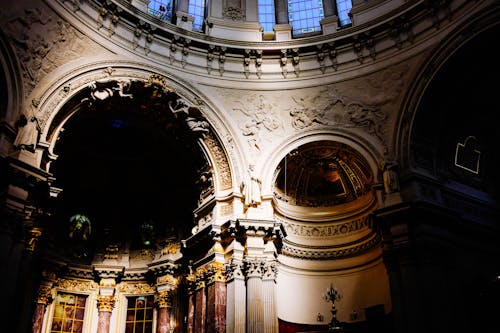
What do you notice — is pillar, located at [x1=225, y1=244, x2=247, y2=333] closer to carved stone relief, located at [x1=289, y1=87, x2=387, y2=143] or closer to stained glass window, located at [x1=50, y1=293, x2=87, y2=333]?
carved stone relief, located at [x1=289, y1=87, x2=387, y2=143]

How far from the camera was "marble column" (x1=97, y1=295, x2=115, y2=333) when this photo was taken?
20375 millimetres

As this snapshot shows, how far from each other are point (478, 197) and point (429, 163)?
2305mm

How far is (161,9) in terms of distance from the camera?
20.7 metres

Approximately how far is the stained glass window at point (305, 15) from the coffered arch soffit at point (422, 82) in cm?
589

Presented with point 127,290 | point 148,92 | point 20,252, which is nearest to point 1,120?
point 20,252

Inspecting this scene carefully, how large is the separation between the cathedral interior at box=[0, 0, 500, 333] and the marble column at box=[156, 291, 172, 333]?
0.42 ft

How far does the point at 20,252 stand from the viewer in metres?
13.2

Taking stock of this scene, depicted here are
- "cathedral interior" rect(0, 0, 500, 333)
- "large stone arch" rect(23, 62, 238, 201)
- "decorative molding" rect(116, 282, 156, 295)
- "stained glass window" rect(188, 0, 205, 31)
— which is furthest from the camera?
"decorative molding" rect(116, 282, 156, 295)

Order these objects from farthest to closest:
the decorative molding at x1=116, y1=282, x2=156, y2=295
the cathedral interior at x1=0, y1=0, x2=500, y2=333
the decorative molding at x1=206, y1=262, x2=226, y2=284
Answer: the decorative molding at x1=116, y1=282, x2=156, y2=295
the decorative molding at x1=206, y1=262, x2=226, y2=284
the cathedral interior at x1=0, y1=0, x2=500, y2=333

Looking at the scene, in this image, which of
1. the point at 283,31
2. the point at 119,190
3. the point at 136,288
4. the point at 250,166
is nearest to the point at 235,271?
the point at 250,166

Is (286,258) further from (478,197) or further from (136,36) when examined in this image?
(136,36)

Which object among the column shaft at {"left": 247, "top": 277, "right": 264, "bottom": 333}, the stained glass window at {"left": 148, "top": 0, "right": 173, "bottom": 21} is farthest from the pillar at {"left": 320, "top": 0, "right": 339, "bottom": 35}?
the column shaft at {"left": 247, "top": 277, "right": 264, "bottom": 333}

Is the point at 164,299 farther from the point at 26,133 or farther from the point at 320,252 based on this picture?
the point at 26,133

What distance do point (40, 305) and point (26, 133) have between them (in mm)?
8391
